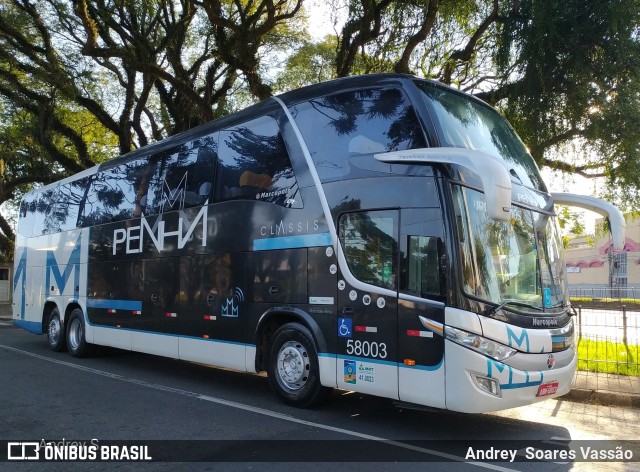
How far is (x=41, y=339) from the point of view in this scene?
1631 cm

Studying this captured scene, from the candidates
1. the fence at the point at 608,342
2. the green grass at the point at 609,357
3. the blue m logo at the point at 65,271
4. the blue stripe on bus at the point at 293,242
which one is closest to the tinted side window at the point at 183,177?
the blue stripe on bus at the point at 293,242

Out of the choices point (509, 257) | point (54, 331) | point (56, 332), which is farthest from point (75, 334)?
point (509, 257)

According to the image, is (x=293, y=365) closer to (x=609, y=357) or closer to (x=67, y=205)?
(x=609, y=357)

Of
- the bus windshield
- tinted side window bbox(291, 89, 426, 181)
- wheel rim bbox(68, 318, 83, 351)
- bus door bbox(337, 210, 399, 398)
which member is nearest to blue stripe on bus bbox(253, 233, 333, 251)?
bus door bbox(337, 210, 399, 398)

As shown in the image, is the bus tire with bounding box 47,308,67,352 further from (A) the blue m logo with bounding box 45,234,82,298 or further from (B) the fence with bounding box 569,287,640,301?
(B) the fence with bounding box 569,287,640,301

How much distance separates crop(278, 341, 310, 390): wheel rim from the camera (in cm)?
746

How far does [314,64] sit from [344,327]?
1480 centimetres

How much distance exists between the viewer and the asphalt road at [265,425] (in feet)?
17.9

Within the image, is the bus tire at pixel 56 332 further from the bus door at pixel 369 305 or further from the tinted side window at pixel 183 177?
the bus door at pixel 369 305

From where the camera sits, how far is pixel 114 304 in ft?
37.6

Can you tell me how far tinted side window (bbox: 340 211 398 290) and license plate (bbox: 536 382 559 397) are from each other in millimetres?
1921

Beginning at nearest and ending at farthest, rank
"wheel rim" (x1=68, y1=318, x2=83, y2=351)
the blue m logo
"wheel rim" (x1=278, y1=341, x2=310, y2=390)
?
"wheel rim" (x1=278, y1=341, x2=310, y2=390) → "wheel rim" (x1=68, y1=318, x2=83, y2=351) → the blue m logo

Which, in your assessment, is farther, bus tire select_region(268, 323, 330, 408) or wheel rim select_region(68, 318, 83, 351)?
wheel rim select_region(68, 318, 83, 351)

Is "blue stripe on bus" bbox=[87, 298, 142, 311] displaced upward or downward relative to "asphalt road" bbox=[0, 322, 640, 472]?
upward
